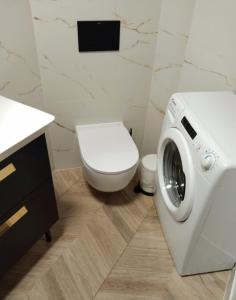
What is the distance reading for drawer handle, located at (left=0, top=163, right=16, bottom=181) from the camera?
1009 mm

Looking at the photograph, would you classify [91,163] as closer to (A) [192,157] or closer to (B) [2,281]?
(A) [192,157]

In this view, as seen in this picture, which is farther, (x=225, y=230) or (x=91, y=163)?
(x=91, y=163)

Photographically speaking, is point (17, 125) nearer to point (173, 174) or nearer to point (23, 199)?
point (23, 199)

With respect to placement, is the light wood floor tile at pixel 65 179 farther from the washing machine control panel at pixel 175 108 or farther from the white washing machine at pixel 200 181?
the washing machine control panel at pixel 175 108

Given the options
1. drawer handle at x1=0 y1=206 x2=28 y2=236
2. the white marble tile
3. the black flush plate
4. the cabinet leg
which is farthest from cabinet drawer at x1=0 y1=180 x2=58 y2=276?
the white marble tile

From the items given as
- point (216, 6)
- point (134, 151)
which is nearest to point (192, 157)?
point (134, 151)

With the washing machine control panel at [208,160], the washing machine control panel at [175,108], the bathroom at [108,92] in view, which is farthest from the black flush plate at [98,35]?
the washing machine control panel at [208,160]

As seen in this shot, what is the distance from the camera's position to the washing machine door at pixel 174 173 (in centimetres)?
117

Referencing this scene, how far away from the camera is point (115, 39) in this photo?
1614 mm

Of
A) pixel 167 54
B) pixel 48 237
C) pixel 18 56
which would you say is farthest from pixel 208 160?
pixel 18 56

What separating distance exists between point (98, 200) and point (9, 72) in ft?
3.27

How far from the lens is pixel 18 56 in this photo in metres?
1.53

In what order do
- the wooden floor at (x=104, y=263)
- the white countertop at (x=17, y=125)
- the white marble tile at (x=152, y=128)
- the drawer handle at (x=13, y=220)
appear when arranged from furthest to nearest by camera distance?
the white marble tile at (x=152, y=128) → the wooden floor at (x=104, y=263) → the drawer handle at (x=13, y=220) → the white countertop at (x=17, y=125)

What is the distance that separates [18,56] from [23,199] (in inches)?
33.3
